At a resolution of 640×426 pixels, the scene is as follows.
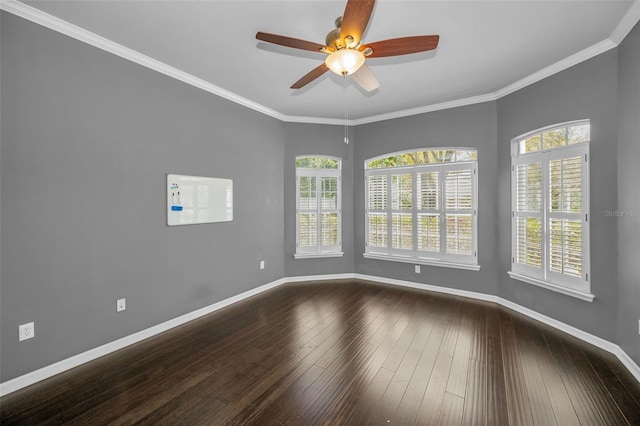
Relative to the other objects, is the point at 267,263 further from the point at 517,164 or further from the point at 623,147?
the point at 623,147

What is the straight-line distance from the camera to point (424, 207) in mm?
4578

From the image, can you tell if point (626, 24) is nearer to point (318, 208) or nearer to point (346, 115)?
point (346, 115)

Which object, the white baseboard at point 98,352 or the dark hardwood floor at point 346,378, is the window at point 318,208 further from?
the dark hardwood floor at point 346,378

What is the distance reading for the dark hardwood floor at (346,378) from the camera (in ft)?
6.20

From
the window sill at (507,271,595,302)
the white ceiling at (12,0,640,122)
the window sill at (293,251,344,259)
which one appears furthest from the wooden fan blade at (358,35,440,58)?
the window sill at (293,251,344,259)

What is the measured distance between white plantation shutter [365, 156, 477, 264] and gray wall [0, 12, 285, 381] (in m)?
2.67

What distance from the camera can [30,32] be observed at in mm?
2240

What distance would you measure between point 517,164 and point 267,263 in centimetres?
393

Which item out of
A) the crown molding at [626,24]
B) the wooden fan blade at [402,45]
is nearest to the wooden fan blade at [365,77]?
the wooden fan blade at [402,45]

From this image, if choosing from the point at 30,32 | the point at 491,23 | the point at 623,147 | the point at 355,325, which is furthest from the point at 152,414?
the point at 623,147

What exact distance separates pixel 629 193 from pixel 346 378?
2.97m

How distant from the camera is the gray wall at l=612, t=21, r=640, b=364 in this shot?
2.36 m

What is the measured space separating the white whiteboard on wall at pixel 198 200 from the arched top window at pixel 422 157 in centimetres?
263

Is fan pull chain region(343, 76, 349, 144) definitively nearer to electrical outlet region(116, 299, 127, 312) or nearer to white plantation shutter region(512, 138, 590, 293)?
white plantation shutter region(512, 138, 590, 293)
